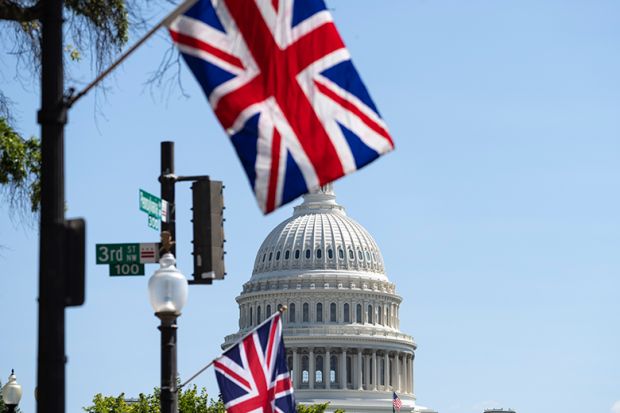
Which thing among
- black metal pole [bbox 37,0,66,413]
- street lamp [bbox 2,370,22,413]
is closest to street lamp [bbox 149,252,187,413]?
black metal pole [bbox 37,0,66,413]

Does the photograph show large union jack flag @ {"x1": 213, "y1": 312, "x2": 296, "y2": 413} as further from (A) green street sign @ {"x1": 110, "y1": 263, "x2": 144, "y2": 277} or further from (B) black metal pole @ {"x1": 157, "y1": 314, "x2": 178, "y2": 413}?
(A) green street sign @ {"x1": 110, "y1": 263, "x2": 144, "y2": 277}

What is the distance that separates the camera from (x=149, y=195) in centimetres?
2042

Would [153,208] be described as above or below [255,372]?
above

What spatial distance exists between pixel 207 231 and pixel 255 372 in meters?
4.06

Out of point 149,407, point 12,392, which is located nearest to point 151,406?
point 149,407

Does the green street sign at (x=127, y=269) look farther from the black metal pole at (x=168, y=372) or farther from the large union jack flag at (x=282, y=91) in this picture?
the large union jack flag at (x=282, y=91)

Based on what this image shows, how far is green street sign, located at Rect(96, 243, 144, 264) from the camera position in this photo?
65.2ft

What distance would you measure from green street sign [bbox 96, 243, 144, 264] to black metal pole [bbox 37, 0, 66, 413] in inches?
289

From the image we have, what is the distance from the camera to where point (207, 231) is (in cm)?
2030

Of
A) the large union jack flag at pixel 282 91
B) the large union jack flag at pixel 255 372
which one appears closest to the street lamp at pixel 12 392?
the large union jack flag at pixel 255 372

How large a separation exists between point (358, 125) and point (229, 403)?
31.7 feet

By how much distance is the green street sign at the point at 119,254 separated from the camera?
782 inches

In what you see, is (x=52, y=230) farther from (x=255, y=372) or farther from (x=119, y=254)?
(x=255, y=372)

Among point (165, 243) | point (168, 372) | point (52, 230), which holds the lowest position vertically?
point (168, 372)
